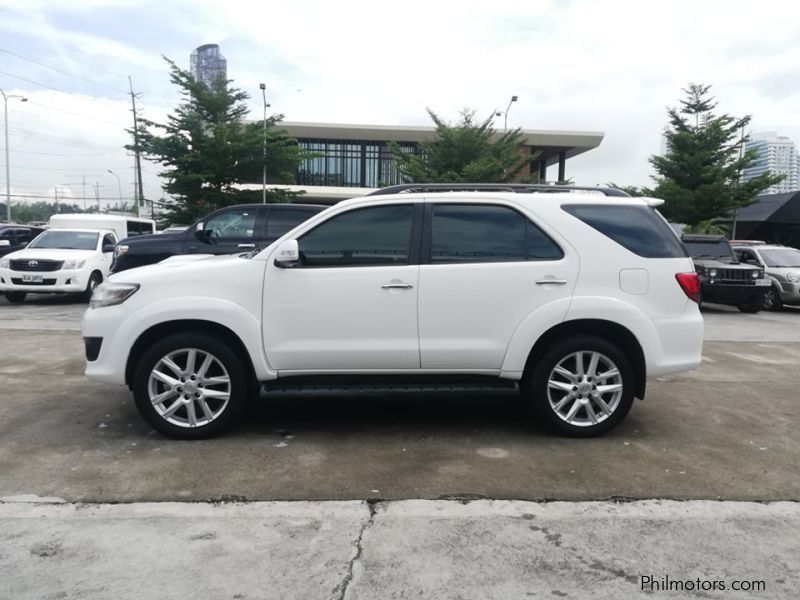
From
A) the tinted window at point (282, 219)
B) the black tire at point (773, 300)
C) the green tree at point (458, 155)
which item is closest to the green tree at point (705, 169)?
the green tree at point (458, 155)

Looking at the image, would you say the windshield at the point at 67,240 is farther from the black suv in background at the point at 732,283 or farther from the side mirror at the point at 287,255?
the black suv in background at the point at 732,283

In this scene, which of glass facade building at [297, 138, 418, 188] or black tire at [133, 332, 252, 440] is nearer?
black tire at [133, 332, 252, 440]

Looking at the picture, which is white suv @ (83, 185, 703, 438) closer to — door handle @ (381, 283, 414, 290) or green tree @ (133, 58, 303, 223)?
door handle @ (381, 283, 414, 290)

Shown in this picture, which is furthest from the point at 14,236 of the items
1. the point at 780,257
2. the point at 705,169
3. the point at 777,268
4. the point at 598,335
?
the point at 705,169

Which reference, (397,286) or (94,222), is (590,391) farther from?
(94,222)

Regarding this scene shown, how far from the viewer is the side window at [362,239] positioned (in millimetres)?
4969

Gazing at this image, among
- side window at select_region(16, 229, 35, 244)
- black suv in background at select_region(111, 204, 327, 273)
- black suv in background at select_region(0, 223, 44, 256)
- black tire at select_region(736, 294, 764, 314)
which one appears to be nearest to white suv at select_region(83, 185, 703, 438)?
black suv in background at select_region(111, 204, 327, 273)

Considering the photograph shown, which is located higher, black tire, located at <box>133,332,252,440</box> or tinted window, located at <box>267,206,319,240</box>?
tinted window, located at <box>267,206,319,240</box>

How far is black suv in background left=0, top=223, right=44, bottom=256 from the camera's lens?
15.5m

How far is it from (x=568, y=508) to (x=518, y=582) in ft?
2.98

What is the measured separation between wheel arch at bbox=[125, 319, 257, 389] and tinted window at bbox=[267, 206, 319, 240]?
19.8ft

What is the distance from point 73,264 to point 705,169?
92.3ft

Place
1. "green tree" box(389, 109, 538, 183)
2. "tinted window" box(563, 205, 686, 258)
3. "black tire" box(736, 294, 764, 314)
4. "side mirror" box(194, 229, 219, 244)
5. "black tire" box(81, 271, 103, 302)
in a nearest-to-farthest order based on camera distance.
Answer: "tinted window" box(563, 205, 686, 258) → "side mirror" box(194, 229, 219, 244) → "black tire" box(81, 271, 103, 302) → "black tire" box(736, 294, 764, 314) → "green tree" box(389, 109, 538, 183)

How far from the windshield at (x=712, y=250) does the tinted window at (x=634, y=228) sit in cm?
1155
